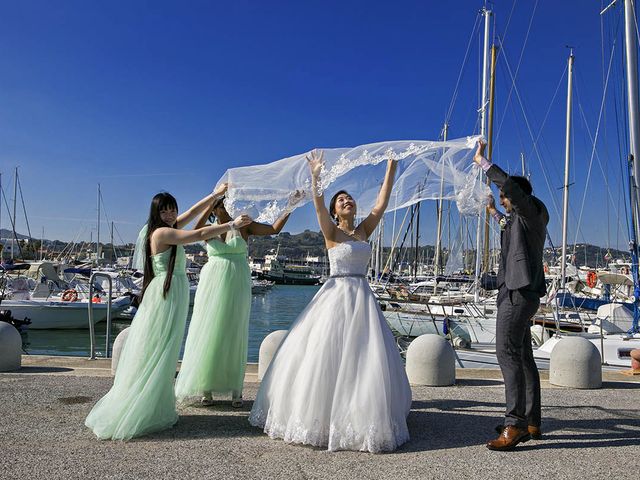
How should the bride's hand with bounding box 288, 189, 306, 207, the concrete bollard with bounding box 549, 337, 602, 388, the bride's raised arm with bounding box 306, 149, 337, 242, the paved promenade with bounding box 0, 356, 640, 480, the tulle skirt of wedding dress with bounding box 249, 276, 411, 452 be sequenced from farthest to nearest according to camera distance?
the concrete bollard with bounding box 549, 337, 602, 388, the bride's hand with bounding box 288, 189, 306, 207, the bride's raised arm with bounding box 306, 149, 337, 242, the tulle skirt of wedding dress with bounding box 249, 276, 411, 452, the paved promenade with bounding box 0, 356, 640, 480

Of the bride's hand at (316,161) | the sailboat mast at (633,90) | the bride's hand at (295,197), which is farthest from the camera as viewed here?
the sailboat mast at (633,90)

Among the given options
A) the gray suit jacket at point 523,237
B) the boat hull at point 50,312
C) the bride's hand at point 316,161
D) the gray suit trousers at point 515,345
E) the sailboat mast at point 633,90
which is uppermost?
the sailboat mast at point 633,90

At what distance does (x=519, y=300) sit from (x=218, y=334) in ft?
10.2

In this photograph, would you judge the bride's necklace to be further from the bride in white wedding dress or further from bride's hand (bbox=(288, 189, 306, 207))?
bride's hand (bbox=(288, 189, 306, 207))

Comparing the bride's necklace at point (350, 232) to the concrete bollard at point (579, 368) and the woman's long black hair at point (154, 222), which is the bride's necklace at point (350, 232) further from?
the concrete bollard at point (579, 368)

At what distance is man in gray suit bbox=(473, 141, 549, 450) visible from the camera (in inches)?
190

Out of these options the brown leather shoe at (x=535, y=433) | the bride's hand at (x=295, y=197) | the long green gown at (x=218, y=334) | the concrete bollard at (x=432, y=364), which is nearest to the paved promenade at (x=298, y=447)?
the brown leather shoe at (x=535, y=433)

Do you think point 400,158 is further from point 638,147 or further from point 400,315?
point 400,315

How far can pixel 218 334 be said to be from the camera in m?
6.14

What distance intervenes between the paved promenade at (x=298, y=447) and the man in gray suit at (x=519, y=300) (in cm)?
25

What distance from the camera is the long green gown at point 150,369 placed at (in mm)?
4945

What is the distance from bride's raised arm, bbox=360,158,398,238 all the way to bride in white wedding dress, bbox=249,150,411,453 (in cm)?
23

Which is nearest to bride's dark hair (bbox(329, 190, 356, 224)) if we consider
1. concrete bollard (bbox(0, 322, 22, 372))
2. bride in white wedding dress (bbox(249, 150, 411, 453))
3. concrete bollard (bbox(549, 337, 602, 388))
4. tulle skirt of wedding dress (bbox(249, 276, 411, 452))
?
bride in white wedding dress (bbox(249, 150, 411, 453))

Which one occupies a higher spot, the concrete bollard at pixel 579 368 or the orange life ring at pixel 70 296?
the concrete bollard at pixel 579 368
